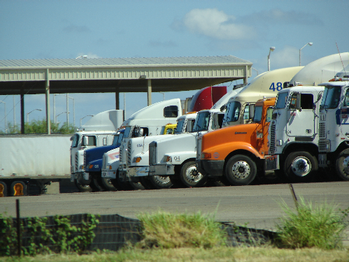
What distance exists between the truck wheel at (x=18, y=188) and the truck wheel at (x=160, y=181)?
9175 mm

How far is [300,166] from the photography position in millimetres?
15906

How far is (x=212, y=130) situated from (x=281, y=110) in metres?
2.93

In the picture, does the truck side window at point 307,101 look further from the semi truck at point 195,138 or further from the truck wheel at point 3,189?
the truck wheel at point 3,189

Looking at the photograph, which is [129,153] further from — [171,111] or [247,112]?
[247,112]

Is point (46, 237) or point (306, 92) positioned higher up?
point (306, 92)

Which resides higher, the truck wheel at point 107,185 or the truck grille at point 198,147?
the truck grille at point 198,147

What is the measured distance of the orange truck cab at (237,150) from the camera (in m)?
16.0

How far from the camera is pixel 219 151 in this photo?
52.6 feet

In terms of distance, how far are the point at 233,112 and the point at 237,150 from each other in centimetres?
197

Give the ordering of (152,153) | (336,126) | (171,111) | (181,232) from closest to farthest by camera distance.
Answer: (181,232) → (336,126) → (152,153) → (171,111)

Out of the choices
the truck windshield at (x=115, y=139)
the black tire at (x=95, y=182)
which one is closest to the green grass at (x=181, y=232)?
the truck windshield at (x=115, y=139)

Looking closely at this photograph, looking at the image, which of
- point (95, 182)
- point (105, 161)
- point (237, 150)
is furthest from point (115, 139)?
point (237, 150)

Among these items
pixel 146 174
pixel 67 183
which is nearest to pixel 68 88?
pixel 67 183

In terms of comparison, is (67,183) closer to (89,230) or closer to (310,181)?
(310,181)
